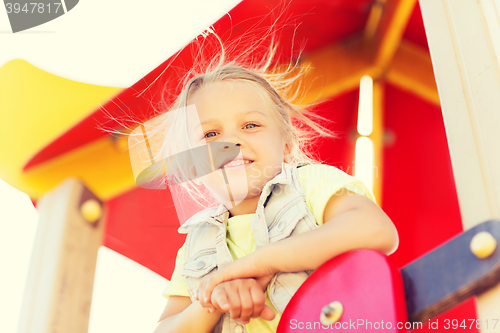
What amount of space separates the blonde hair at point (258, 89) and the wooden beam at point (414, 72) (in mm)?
180

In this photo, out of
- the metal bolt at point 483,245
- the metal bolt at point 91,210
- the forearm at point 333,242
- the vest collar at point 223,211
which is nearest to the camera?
the metal bolt at point 483,245

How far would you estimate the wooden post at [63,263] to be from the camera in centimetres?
63

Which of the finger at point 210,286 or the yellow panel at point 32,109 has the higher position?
the yellow panel at point 32,109

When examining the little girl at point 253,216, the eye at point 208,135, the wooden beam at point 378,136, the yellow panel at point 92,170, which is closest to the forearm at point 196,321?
the little girl at point 253,216

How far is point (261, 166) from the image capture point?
569 millimetres

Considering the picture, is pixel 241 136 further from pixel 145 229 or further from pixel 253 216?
pixel 145 229

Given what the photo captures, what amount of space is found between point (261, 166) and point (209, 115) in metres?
0.10

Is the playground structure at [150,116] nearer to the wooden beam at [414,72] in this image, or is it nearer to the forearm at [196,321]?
the wooden beam at [414,72]

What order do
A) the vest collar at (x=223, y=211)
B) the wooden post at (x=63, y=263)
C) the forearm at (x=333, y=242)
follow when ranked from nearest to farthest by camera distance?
the forearm at (x=333, y=242)
the vest collar at (x=223, y=211)
the wooden post at (x=63, y=263)

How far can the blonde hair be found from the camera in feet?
2.20

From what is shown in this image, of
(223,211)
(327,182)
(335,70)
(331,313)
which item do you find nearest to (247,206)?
(223,211)

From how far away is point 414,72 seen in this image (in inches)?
34.0

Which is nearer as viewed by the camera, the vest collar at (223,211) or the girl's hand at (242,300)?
the girl's hand at (242,300)

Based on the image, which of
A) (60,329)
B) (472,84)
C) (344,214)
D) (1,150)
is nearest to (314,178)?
(344,214)
